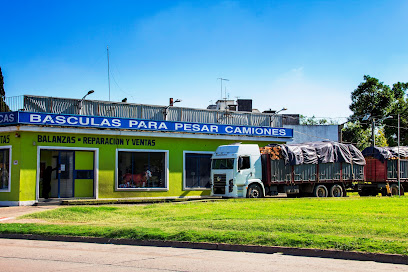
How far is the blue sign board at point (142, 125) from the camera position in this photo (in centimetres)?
2684

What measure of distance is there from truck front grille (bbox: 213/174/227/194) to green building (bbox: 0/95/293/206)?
→ 157 inches

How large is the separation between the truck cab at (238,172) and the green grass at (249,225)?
4876 millimetres

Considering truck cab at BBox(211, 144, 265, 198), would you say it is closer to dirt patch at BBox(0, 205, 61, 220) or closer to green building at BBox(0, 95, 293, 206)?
green building at BBox(0, 95, 293, 206)

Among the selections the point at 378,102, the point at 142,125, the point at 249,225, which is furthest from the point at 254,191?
the point at 378,102

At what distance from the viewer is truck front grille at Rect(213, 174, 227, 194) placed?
27.8 m

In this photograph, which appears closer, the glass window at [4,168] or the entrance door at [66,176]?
the glass window at [4,168]

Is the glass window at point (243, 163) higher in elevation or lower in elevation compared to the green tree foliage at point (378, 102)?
lower

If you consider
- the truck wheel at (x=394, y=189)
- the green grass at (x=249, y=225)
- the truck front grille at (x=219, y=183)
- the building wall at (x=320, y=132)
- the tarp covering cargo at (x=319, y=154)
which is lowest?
the green grass at (x=249, y=225)

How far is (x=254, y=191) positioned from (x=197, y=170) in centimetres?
588

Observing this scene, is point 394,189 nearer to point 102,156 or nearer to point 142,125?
point 142,125

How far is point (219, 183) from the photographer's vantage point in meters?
28.1

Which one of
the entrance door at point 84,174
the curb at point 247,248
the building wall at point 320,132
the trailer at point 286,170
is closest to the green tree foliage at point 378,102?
the building wall at point 320,132

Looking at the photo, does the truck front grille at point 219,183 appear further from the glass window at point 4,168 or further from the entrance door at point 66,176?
the glass window at point 4,168

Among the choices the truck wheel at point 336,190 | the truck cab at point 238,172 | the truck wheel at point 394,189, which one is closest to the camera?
the truck cab at point 238,172
